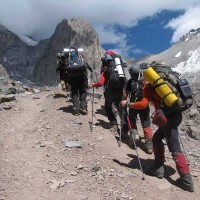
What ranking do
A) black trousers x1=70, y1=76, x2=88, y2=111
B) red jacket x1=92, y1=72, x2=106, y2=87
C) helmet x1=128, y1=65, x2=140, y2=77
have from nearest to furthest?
helmet x1=128, y1=65, x2=140, y2=77 < red jacket x1=92, y1=72, x2=106, y2=87 < black trousers x1=70, y1=76, x2=88, y2=111

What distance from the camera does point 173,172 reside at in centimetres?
1132

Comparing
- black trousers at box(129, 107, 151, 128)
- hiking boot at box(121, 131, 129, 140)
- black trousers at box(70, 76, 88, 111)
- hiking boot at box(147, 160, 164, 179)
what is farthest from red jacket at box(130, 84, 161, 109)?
black trousers at box(70, 76, 88, 111)

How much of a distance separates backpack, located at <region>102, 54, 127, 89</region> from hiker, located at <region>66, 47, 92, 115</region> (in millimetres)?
1596

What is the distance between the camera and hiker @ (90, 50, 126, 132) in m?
13.7

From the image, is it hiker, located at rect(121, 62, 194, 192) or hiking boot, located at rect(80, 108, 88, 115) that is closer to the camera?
hiker, located at rect(121, 62, 194, 192)

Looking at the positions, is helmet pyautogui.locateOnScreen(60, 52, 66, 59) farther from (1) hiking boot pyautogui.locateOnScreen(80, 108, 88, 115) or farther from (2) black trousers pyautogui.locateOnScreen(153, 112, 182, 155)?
(2) black trousers pyautogui.locateOnScreen(153, 112, 182, 155)

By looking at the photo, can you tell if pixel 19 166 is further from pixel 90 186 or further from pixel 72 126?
pixel 72 126

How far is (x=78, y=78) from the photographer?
1558 cm

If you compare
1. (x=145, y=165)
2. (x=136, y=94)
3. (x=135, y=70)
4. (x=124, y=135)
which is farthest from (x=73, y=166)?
(x=135, y=70)

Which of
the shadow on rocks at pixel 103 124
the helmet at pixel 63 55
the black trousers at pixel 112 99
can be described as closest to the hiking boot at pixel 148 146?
the black trousers at pixel 112 99

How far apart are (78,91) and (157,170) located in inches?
230

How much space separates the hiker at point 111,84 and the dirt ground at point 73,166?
0.59 m

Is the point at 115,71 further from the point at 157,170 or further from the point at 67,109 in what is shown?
the point at 157,170

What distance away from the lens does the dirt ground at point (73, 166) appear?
9.91m
